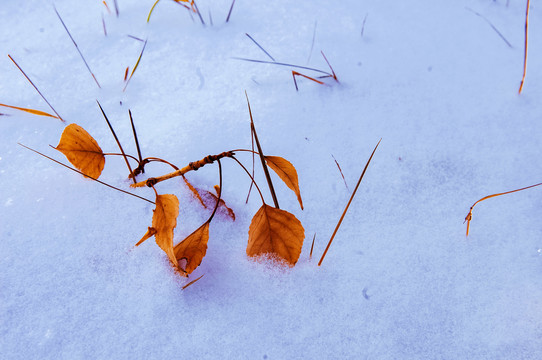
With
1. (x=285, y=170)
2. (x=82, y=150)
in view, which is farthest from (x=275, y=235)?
(x=82, y=150)

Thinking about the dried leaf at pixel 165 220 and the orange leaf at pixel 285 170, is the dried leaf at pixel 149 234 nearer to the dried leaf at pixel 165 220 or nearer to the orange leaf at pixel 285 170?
the dried leaf at pixel 165 220

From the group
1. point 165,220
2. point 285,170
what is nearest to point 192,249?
point 165,220

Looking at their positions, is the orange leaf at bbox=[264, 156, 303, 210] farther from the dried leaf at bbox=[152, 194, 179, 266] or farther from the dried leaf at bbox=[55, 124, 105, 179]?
the dried leaf at bbox=[55, 124, 105, 179]

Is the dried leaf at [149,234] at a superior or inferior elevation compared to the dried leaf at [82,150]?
inferior

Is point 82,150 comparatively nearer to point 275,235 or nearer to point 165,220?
point 165,220

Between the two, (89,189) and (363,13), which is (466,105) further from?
(89,189)

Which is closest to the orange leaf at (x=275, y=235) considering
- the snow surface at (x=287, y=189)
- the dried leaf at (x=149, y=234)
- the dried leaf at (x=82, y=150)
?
the snow surface at (x=287, y=189)
